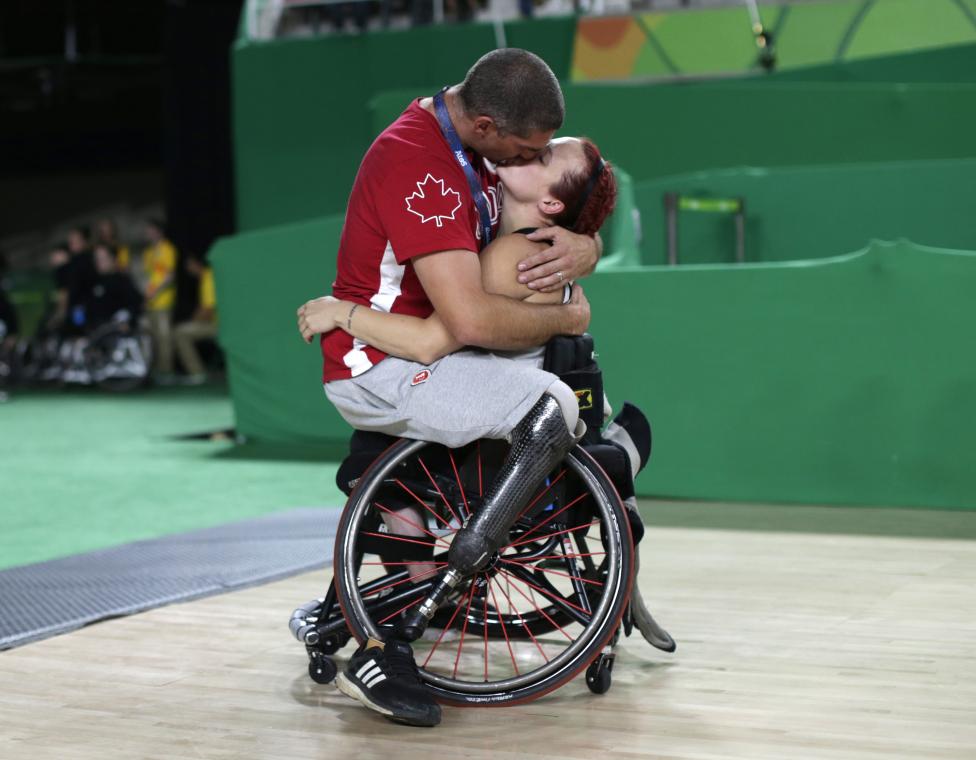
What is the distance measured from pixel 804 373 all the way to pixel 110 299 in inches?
338

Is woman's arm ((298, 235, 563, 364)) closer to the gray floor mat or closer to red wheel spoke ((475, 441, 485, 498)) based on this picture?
red wheel spoke ((475, 441, 485, 498))

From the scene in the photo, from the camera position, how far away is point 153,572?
4.36 metres

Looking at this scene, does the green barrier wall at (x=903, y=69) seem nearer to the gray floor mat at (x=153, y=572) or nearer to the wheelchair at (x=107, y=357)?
the gray floor mat at (x=153, y=572)

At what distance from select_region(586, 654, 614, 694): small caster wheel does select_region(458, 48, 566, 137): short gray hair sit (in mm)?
1049

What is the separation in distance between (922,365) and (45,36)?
14.0 m

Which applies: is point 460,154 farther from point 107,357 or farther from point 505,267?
point 107,357

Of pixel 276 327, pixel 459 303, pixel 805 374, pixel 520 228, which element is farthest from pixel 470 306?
pixel 276 327

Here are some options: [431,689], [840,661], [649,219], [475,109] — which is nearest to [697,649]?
[840,661]

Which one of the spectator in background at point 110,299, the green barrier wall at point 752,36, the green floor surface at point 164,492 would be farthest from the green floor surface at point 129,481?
the green barrier wall at point 752,36

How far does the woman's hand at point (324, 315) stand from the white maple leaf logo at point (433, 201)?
266 millimetres

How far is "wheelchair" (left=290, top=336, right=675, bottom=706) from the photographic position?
2682 millimetres

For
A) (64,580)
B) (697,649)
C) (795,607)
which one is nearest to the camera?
(697,649)

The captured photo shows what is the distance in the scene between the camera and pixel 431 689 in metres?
2.70

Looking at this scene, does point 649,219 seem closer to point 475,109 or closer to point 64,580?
point 64,580
